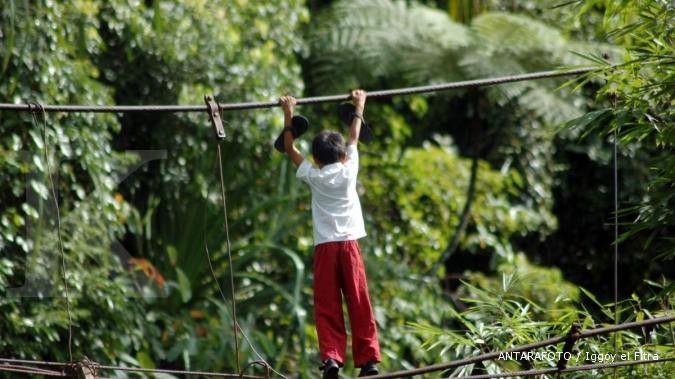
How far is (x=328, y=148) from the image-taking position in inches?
176

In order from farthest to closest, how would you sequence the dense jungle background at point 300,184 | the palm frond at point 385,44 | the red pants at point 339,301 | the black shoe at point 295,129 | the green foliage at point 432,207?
the green foliage at point 432,207 < the palm frond at point 385,44 < the dense jungle background at point 300,184 < the black shoe at point 295,129 < the red pants at point 339,301

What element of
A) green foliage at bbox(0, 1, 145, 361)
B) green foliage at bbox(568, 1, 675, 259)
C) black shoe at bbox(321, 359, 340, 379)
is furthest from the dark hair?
green foliage at bbox(0, 1, 145, 361)

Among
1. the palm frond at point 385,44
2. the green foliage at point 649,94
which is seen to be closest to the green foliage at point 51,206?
the palm frond at point 385,44

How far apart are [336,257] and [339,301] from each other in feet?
0.50

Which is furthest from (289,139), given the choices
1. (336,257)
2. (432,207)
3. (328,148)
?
(432,207)

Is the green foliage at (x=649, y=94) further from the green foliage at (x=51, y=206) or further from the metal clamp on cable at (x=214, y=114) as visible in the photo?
the green foliage at (x=51, y=206)

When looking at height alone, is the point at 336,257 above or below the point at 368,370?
above

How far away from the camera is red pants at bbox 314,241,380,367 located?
174 inches

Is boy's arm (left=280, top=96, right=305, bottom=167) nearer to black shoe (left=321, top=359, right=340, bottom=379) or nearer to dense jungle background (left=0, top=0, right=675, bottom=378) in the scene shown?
black shoe (left=321, top=359, right=340, bottom=379)

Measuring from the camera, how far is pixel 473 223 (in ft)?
27.7

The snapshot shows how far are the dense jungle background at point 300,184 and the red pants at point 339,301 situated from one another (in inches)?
28.7

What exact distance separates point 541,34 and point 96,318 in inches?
116

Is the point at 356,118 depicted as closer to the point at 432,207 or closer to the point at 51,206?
the point at 51,206

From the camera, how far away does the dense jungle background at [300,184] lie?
598cm
